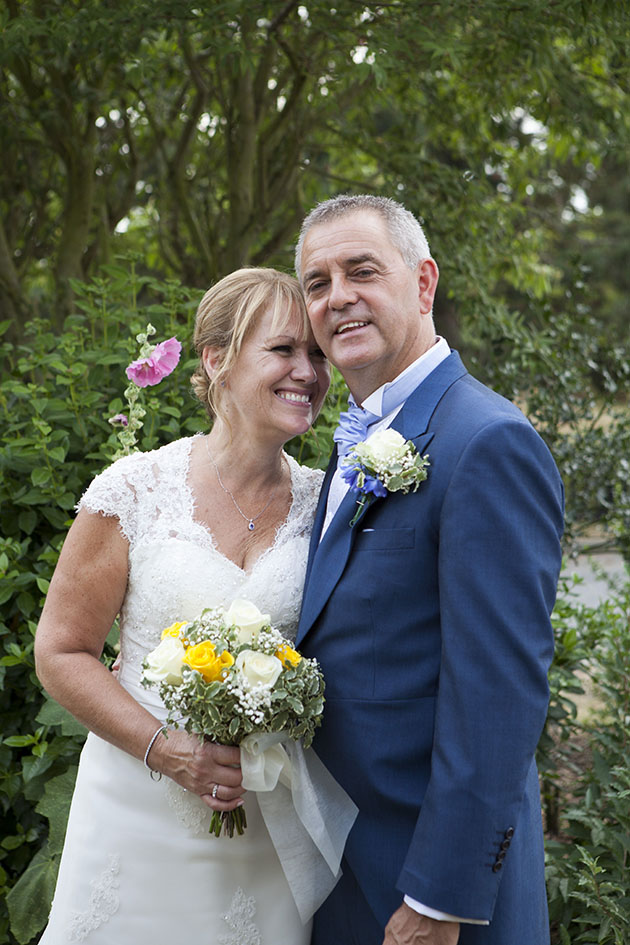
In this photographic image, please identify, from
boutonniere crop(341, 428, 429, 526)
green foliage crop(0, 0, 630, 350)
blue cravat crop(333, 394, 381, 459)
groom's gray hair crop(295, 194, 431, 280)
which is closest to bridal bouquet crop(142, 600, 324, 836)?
boutonniere crop(341, 428, 429, 526)

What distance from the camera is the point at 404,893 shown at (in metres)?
1.96

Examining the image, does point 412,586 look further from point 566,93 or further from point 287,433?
point 566,93

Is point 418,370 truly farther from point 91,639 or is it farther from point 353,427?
point 91,639

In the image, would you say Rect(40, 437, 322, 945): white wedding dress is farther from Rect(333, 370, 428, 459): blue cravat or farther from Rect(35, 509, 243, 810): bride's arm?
Rect(333, 370, 428, 459): blue cravat

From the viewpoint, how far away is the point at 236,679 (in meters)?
1.95

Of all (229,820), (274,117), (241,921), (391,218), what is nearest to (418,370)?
(391,218)

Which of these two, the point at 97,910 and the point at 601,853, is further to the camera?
the point at 601,853

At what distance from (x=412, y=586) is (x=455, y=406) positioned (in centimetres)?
43

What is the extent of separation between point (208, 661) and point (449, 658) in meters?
0.52

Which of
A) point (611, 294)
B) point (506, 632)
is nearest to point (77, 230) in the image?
point (506, 632)

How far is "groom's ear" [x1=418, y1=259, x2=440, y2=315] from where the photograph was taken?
2.38 metres

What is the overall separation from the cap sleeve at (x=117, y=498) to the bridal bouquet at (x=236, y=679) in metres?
0.41

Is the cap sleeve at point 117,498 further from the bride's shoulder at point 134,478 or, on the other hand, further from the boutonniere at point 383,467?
the boutonniere at point 383,467

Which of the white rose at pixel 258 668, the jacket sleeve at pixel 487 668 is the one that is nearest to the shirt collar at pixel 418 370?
the jacket sleeve at pixel 487 668
